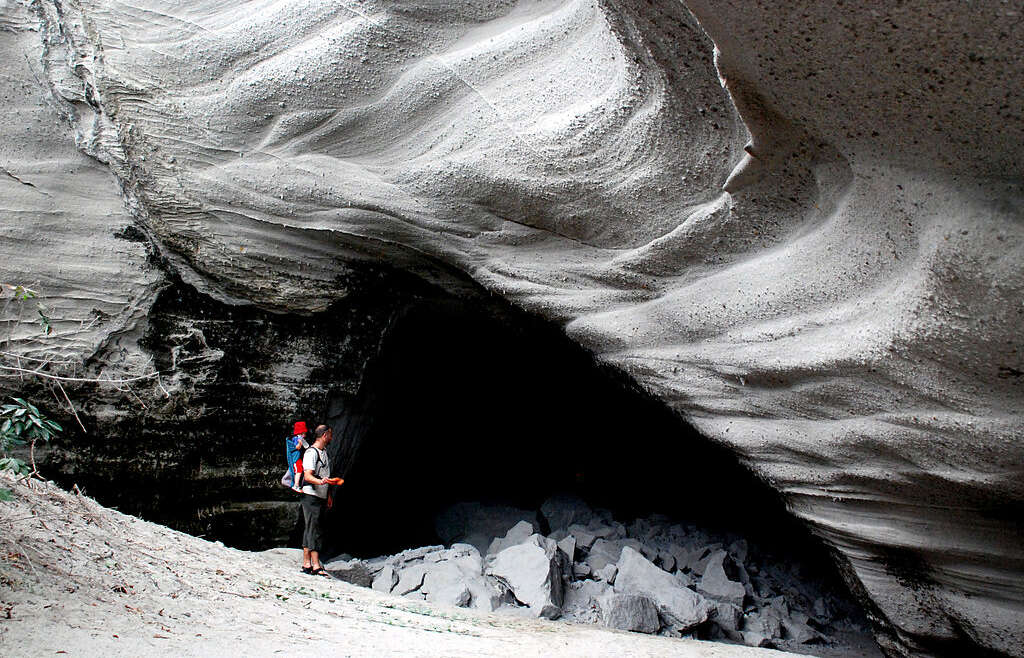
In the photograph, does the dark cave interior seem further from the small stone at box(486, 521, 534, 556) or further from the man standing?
the small stone at box(486, 521, 534, 556)

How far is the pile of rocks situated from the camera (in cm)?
284

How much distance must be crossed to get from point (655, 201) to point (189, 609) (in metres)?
1.84

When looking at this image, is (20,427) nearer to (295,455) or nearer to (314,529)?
(295,455)

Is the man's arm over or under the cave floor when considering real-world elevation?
over

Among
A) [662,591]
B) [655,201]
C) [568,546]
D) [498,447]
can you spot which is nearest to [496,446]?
[498,447]

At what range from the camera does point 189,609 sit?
194 cm

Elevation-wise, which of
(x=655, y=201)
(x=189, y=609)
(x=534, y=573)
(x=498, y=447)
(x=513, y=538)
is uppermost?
(x=655, y=201)

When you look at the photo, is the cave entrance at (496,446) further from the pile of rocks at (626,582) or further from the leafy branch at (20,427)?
the leafy branch at (20,427)

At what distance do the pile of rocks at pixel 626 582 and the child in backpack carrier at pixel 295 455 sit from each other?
1.37ft

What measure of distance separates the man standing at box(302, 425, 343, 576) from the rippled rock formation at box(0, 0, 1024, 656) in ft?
2.02

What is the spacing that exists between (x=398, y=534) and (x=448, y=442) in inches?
26.2

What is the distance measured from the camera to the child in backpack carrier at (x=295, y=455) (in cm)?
279

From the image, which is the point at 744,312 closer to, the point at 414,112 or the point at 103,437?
the point at 414,112


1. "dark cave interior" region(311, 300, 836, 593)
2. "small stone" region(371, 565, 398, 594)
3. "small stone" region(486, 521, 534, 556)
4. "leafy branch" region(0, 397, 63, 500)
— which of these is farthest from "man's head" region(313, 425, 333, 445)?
"small stone" region(486, 521, 534, 556)
